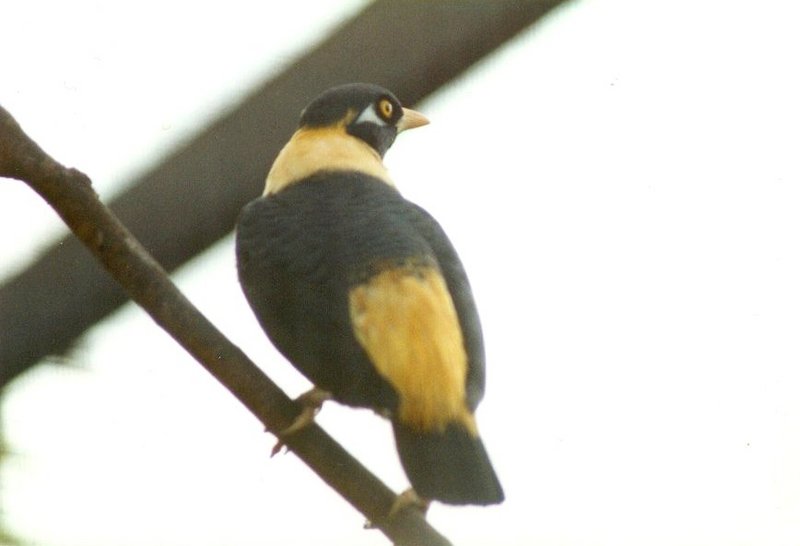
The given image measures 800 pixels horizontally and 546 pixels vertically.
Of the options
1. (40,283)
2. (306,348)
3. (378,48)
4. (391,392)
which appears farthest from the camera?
(306,348)

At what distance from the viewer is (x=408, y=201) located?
3.78 meters

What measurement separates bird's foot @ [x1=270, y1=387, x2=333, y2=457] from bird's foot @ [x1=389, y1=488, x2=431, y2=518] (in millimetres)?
301

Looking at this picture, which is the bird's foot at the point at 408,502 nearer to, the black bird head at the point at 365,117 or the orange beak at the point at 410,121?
the black bird head at the point at 365,117

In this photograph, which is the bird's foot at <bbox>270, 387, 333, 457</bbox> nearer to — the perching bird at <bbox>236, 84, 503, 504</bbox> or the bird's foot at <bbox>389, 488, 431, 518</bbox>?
the perching bird at <bbox>236, 84, 503, 504</bbox>

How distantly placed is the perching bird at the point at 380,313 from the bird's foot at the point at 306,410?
1cm

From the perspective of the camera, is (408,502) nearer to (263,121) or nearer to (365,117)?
(263,121)

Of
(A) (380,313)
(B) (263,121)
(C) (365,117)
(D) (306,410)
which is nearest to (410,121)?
(C) (365,117)

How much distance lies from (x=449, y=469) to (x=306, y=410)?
1.38ft

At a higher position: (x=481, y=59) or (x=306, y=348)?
(x=481, y=59)

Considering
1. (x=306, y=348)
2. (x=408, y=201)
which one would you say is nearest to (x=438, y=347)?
(x=306, y=348)

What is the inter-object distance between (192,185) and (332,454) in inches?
35.0

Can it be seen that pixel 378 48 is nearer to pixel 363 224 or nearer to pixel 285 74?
pixel 285 74

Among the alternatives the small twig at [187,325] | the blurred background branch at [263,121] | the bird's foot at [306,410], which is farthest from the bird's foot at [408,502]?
the blurred background branch at [263,121]

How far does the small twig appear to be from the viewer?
2.45m
